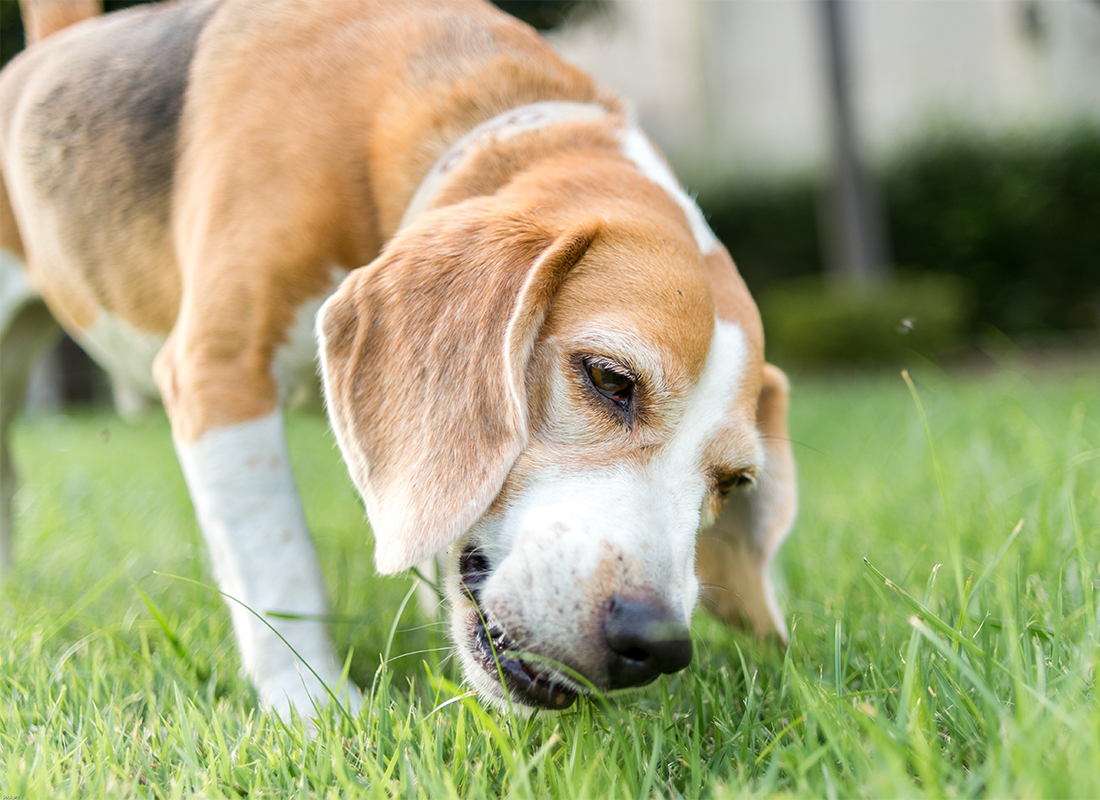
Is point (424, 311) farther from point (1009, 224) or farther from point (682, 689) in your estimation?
point (1009, 224)

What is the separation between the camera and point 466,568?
1.84m

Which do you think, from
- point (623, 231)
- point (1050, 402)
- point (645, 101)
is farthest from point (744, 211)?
point (623, 231)

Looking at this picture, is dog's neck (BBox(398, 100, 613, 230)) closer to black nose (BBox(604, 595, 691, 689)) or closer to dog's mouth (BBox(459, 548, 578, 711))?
dog's mouth (BBox(459, 548, 578, 711))

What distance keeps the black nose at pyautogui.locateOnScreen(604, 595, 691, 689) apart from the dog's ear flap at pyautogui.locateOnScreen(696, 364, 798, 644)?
789 mm

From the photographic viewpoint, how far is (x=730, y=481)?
2.07 metres

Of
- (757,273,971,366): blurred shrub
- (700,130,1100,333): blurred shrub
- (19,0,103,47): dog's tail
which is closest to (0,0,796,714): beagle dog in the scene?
(19,0,103,47): dog's tail

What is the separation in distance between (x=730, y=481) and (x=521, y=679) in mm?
714

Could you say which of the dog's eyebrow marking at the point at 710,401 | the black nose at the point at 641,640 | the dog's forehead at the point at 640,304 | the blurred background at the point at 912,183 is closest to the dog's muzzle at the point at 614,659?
the black nose at the point at 641,640

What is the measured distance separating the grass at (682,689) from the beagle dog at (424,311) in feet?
0.49

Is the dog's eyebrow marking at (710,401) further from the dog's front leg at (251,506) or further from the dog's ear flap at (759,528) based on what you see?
the dog's front leg at (251,506)

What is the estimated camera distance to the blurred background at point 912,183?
397 inches

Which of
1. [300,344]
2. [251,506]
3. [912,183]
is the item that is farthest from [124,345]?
[912,183]

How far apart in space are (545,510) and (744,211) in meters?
13.3

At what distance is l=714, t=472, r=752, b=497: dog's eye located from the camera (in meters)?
1.99
